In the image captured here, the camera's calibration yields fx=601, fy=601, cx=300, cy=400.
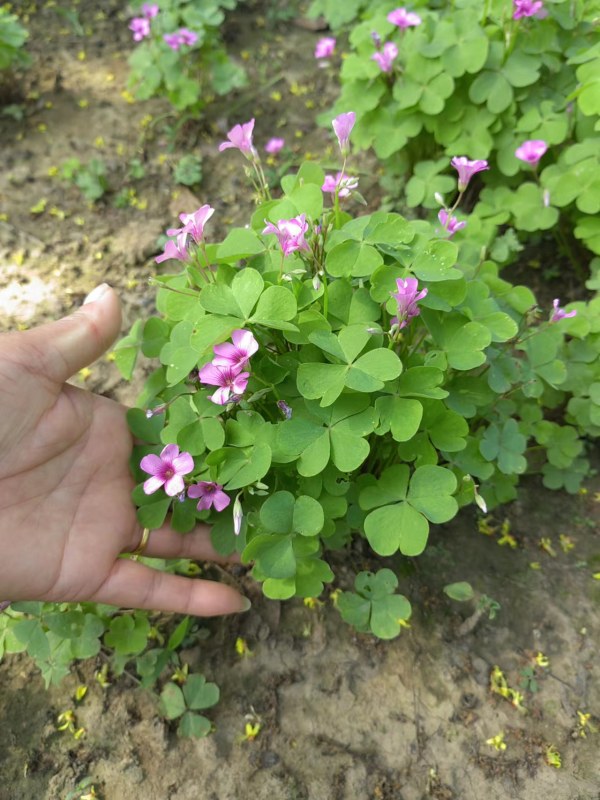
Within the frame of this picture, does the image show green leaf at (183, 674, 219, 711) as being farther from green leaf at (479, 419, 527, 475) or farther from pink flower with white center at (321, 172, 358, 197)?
pink flower with white center at (321, 172, 358, 197)

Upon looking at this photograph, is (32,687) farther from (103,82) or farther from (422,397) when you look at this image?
(103,82)

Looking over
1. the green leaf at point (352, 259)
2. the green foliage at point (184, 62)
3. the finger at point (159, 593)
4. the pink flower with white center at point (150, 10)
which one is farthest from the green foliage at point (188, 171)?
the finger at point (159, 593)

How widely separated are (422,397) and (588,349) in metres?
0.88

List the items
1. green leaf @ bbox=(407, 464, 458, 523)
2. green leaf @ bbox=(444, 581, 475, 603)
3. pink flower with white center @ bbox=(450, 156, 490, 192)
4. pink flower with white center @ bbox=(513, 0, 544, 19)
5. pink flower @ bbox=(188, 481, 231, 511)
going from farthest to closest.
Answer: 1. pink flower with white center @ bbox=(513, 0, 544, 19)
2. green leaf @ bbox=(444, 581, 475, 603)
3. pink flower with white center @ bbox=(450, 156, 490, 192)
4. pink flower @ bbox=(188, 481, 231, 511)
5. green leaf @ bbox=(407, 464, 458, 523)

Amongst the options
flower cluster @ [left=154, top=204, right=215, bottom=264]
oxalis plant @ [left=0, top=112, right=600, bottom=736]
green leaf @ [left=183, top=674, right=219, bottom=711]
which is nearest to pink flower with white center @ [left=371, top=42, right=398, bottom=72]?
oxalis plant @ [left=0, top=112, right=600, bottom=736]

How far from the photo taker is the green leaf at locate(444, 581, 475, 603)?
198 cm

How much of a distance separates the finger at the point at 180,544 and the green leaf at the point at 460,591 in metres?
0.71

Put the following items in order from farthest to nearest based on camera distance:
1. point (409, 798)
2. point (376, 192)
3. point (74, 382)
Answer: point (376, 192), point (74, 382), point (409, 798)

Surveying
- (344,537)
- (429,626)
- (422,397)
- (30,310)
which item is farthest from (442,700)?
(30,310)

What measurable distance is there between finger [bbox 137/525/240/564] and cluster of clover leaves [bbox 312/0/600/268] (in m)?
1.50

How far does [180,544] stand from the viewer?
6.48ft

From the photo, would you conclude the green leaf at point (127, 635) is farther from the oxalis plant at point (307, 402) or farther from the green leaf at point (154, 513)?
the green leaf at point (154, 513)

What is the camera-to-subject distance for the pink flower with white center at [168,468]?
157 centimetres

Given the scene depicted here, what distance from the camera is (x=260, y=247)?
5.68 feet
